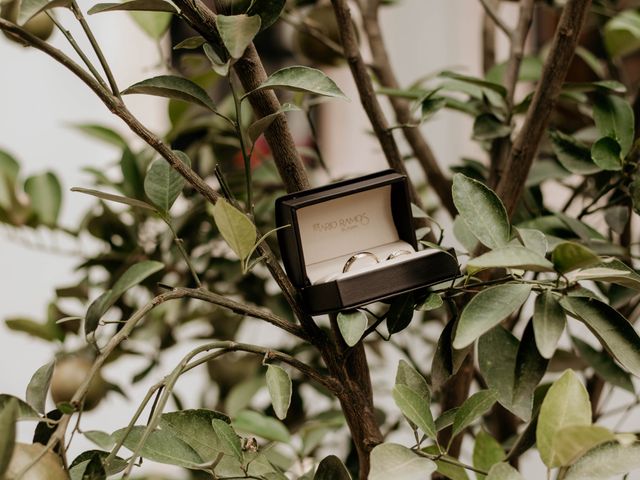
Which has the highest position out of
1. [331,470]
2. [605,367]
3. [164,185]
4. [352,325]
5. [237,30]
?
[237,30]

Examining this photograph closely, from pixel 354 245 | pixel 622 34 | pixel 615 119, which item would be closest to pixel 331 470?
pixel 354 245

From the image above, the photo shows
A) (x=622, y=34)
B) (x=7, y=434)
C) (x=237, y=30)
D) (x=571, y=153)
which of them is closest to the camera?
(x=7, y=434)

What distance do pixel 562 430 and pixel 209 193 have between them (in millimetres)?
273

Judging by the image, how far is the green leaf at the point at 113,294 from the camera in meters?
0.53

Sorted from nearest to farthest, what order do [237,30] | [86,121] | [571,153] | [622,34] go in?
[237,30] < [571,153] < [622,34] < [86,121]

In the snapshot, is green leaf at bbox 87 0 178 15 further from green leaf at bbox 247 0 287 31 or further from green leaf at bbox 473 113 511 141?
green leaf at bbox 473 113 511 141

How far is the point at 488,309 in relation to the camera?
1.44 feet

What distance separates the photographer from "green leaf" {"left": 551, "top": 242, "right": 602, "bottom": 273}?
1.32ft

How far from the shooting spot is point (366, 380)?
1.80 ft

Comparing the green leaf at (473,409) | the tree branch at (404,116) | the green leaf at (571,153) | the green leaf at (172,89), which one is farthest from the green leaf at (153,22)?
the green leaf at (473,409)

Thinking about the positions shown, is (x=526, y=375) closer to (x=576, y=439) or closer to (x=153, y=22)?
(x=576, y=439)

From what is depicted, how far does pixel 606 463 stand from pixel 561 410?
0.15ft

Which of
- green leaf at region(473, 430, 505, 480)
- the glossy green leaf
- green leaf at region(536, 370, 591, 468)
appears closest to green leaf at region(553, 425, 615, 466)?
green leaf at region(536, 370, 591, 468)

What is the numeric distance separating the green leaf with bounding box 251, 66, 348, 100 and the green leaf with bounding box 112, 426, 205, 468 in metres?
0.25
